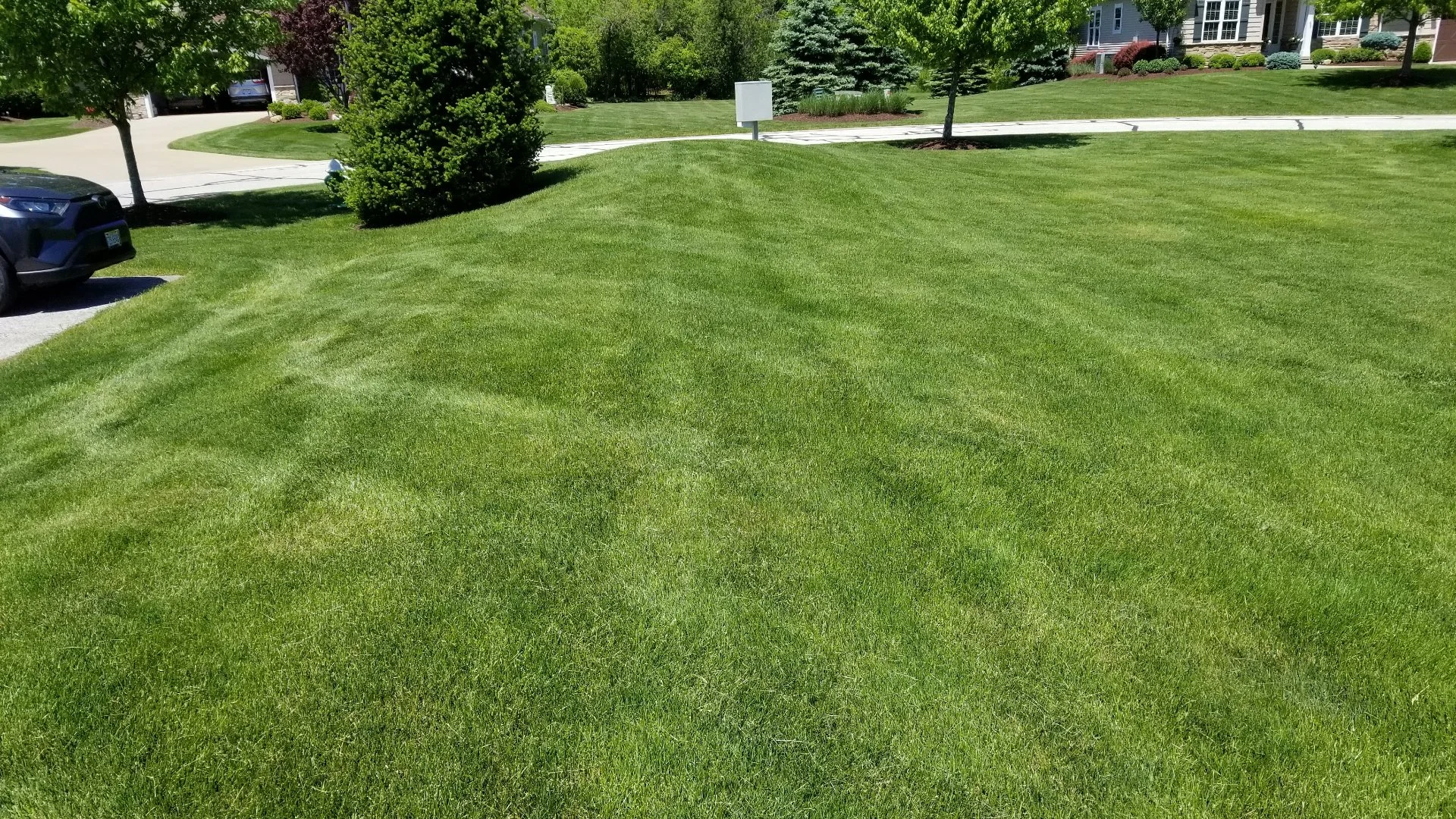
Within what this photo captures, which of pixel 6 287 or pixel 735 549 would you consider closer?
pixel 735 549

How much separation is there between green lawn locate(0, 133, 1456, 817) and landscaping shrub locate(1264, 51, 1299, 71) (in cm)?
3150

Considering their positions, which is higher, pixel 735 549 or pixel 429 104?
pixel 429 104

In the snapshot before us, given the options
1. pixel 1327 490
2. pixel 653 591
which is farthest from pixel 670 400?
pixel 1327 490

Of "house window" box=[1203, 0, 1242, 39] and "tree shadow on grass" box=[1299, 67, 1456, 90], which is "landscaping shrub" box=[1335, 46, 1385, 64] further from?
"house window" box=[1203, 0, 1242, 39]

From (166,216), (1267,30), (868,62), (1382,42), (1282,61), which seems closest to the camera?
(166,216)

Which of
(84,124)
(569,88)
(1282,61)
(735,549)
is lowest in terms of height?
(735,549)

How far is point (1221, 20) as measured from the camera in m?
36.7

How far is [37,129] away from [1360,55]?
48358mm

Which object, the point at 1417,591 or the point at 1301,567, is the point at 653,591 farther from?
the point at 1417,591

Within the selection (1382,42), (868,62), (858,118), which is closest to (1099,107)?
(858,118)

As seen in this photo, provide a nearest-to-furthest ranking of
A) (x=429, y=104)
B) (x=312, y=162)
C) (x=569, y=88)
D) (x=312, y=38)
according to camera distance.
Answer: (x=429, y=104), (x=312, y=162), (x=312, y=38), (x=569, y=88)

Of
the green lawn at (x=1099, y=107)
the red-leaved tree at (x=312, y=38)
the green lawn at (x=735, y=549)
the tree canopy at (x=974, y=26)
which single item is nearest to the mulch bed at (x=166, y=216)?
the green lawn at (x=735, y=549)

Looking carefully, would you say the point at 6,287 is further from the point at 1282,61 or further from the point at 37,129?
the point at 1282,61

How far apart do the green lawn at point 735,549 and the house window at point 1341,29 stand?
3705 centimetres
